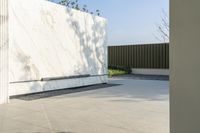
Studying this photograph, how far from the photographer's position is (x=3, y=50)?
5.86m

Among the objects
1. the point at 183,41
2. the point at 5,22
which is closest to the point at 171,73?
the point at 183,41

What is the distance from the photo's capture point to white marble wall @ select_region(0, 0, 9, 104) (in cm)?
581

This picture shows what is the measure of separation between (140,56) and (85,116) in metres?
12.0

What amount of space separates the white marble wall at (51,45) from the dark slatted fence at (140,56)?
589 centimetres

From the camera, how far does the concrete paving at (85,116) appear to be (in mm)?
3787

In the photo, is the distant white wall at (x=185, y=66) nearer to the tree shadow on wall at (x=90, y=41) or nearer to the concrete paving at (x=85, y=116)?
the concrete paving at (x=85, y=116)

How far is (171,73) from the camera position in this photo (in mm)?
2146

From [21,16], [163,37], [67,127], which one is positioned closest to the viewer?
[67,127]

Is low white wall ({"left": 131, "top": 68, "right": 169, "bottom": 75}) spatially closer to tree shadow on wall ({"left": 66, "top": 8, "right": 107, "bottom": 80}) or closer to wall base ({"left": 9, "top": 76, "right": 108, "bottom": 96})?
tree shadow on wall ({"left": 66, "top": 8, "right": 107, "bottom": 80})

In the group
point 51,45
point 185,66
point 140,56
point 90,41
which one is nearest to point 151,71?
point 140,56

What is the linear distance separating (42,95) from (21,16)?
2.30 metres

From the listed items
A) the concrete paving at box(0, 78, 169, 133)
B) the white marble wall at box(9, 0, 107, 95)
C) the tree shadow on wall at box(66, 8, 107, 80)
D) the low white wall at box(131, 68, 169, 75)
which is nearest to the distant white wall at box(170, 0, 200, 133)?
the concrete paving at box(0, 78, 169, 133)

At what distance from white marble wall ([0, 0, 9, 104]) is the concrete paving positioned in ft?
1.22

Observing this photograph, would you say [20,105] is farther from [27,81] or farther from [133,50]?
[133,50]
